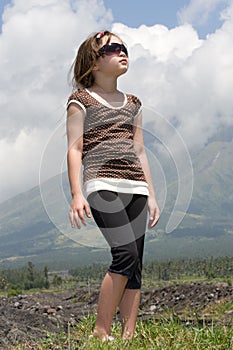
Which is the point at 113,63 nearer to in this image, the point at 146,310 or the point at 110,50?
the point at 110,50

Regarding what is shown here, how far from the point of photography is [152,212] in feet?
14.2

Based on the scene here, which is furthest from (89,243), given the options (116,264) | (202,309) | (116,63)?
(202,309)

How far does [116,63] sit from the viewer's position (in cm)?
424

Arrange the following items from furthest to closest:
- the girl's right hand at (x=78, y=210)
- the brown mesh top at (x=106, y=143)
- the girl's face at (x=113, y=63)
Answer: the girl's face at (x=113, y=63) → the brown mesh top at (x=106, y=143) → the girl's right hand at (x=78, y=210)

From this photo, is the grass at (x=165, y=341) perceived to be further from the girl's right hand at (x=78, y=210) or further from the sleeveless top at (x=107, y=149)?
the sleeveless top at (x=107, y=149)

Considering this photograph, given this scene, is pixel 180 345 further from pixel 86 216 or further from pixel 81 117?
pixel 81 117

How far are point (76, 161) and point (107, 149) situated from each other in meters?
0.23

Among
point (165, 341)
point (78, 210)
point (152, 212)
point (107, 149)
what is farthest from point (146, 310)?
point (78, 210)

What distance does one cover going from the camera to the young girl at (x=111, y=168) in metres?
3.98

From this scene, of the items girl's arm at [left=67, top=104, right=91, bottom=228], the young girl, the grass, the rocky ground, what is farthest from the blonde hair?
the rocky ground

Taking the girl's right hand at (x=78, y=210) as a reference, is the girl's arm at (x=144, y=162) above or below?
above

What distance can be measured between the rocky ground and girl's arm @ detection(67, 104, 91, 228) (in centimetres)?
212

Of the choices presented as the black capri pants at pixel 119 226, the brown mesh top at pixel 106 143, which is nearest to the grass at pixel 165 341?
the black capri pants at pixel 119 226

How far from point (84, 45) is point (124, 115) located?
0.62m
